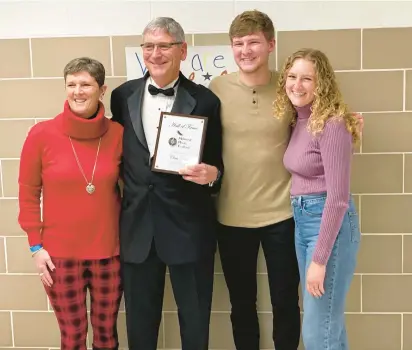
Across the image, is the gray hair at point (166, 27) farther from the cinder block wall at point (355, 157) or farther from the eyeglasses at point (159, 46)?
the cinder block wall at point (355, 157)

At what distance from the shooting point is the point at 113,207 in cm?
172

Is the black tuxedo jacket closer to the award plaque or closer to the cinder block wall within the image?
the award plaque

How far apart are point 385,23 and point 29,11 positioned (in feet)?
4.16

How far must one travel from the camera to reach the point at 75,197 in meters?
1.67

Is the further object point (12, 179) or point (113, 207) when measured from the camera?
point (12, 179)

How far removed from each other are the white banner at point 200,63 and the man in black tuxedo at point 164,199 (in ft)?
0.60

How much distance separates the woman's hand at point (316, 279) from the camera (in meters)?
1.51

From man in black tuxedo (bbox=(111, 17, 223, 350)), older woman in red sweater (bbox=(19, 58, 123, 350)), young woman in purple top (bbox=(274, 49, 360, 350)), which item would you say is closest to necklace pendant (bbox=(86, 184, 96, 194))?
older woman in red sweater (bbox=(19, 58, 123, 350))

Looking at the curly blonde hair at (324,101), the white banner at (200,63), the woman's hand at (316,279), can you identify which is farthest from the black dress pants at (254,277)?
the white banner at (200,63)

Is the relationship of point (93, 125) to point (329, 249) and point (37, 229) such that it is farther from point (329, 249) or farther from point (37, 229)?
point (329, 249)

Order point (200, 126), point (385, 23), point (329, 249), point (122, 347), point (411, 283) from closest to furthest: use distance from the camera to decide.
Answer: point (329, 249)
point (200, 126)
point (385, 23)
point (411, 283)
point (122, 347)

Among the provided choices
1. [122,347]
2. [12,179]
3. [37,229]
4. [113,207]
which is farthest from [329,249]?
[12,179]

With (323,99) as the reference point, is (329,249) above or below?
below

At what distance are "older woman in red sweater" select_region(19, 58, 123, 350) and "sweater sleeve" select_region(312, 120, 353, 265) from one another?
658 millimetres
